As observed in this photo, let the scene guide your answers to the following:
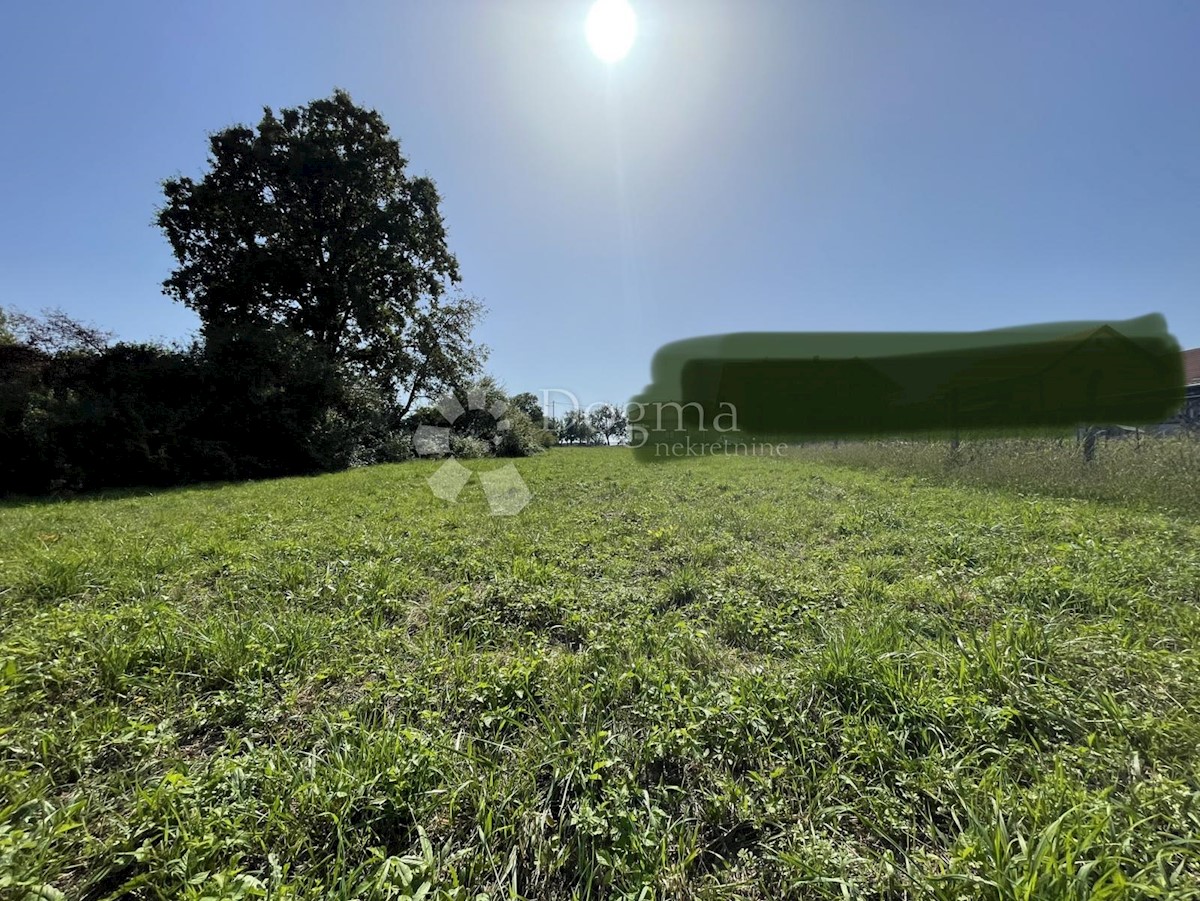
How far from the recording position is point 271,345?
479 inches

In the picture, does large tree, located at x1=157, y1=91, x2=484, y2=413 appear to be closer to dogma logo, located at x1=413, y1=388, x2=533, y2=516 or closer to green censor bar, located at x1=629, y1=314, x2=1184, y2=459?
dogma logo, located at x1=413, y1=388, x2=533, y2=516

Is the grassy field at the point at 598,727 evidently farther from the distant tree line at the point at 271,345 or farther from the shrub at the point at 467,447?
the shrub at the point at 467,447

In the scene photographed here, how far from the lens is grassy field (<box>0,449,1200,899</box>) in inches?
46.0

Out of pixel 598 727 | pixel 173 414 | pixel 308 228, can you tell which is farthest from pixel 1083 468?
pixel 308 228

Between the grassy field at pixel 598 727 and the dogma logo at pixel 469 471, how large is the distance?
3.50 metres

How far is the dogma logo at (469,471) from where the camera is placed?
735 centimetres

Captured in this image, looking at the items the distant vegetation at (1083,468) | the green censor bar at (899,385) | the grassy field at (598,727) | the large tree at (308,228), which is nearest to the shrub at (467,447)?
the large tree at (308,228)

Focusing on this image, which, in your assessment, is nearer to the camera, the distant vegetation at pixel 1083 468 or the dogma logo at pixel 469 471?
the distant vegetation at pixel 1083 468

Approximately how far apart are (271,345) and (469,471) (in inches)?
271

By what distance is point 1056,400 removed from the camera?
1399 cm

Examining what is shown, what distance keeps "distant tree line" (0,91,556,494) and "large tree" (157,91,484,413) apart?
52 mm

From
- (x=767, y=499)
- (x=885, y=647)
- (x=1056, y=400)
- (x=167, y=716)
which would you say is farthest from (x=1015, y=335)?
(x=167, y=716)

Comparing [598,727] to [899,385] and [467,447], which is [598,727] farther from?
[899,385]

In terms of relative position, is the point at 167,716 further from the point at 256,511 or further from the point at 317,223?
the point at 317,223
